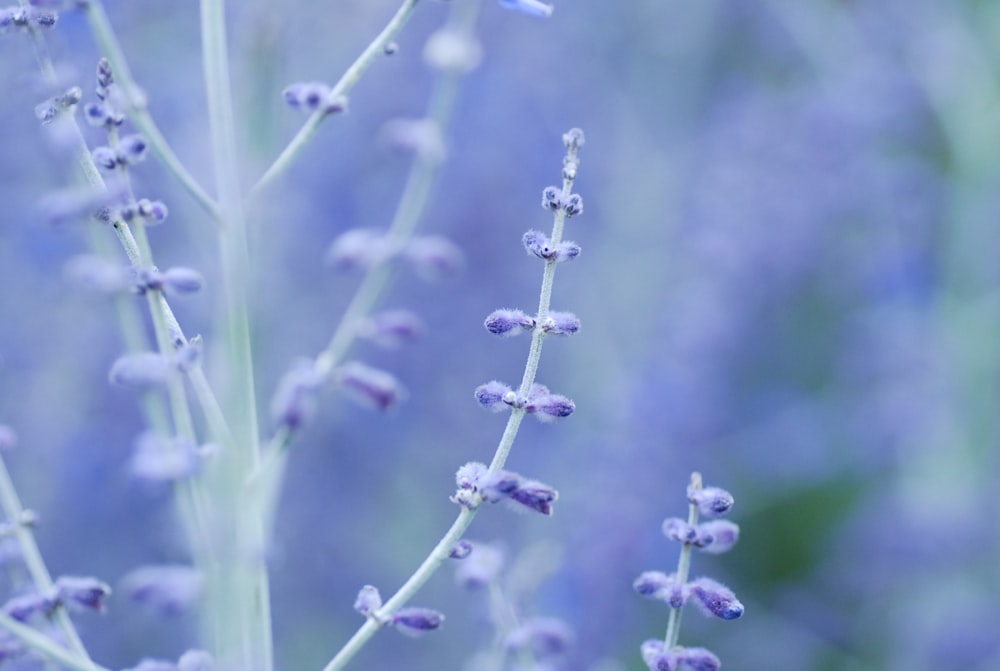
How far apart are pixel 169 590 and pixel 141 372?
0.20 metres

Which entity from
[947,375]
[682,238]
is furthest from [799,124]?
[947,375]

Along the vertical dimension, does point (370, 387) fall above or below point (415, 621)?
above

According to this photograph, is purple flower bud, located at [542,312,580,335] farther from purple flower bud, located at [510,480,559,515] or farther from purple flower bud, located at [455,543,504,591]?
purple flower bud, located at [455,543,504,591]

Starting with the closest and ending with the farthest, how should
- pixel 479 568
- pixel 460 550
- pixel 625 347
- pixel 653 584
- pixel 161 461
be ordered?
pixel 161 461 < pixel 460 550 < pixel 653 584 < pixel 479 568 < pixel 625 347

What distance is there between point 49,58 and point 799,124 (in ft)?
10.5

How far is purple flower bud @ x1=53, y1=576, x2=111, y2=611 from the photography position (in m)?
1.26

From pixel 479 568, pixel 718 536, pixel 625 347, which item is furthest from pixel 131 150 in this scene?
pixel 625 347

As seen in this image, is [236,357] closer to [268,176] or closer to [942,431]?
[268,176]

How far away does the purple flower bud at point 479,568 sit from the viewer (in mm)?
1433

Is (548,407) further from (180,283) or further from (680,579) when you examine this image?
(180,283)

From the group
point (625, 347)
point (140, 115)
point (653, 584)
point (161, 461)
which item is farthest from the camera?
point (625, 347)

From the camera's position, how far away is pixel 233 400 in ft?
3.61

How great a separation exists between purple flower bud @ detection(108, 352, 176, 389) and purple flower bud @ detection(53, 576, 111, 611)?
29 cm

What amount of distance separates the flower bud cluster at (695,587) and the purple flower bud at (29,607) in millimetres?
653
